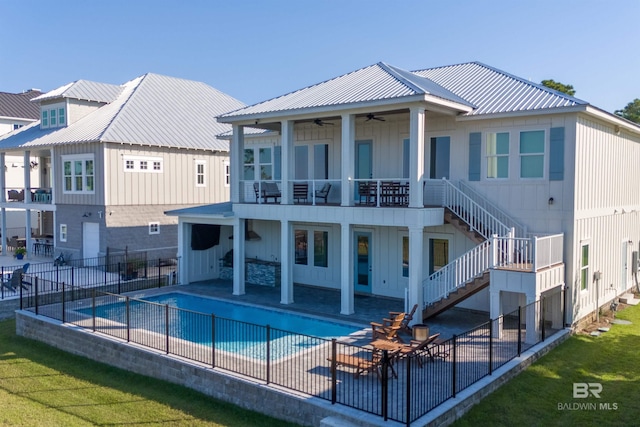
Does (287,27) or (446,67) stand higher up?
(287,27)

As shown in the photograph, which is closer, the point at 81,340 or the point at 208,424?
the point at 208,424

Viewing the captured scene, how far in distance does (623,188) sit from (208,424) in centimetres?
1669

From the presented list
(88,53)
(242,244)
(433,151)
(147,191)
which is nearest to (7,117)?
(88,53)

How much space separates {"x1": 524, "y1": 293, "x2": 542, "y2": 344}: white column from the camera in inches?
532

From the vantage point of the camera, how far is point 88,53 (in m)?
33.2

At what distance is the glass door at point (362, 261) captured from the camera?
65.9ft

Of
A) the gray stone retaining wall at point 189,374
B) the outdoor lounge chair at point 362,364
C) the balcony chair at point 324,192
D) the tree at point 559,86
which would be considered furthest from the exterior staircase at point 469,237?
the tree at point 559,86

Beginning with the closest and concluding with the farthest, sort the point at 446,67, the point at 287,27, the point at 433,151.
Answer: the point at 433,151 → the point at 446,67 → the point at 287,27

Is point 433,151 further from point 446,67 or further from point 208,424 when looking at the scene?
point 208,424

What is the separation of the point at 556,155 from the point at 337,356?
869 cm

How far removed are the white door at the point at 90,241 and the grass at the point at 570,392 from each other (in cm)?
2115

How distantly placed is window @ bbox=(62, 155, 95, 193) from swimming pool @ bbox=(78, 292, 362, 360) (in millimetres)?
10268

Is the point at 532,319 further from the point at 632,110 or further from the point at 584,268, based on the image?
the point at 632,110

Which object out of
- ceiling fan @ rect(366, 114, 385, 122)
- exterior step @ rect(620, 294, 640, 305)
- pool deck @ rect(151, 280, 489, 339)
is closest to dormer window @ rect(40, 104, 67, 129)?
pool deck @ rect(151, 280, 489, 339)
